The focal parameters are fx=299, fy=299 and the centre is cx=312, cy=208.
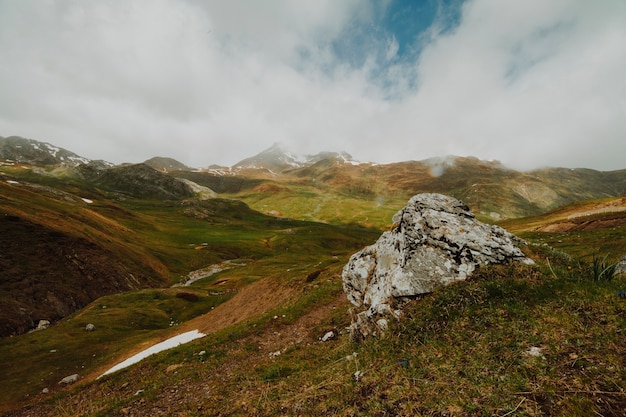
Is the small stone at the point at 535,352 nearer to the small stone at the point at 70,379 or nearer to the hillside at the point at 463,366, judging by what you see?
the hillside at the point at 463,366

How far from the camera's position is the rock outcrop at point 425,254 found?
1231cm

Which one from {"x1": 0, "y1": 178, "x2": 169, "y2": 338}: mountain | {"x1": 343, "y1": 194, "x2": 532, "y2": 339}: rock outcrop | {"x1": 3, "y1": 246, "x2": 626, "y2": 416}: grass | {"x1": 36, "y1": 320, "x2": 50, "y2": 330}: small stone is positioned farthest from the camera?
{"x1": 0, "y1": 178, "x2": 169, "y2": 338}: mountain

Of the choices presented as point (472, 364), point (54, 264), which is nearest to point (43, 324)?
point (54, 264)

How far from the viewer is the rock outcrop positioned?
12.3 m

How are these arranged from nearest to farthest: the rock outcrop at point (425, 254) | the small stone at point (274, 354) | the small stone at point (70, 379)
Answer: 1. the rock outcrop at point (425, 254)
2. the small stone at point (274, 354)
3. the small stone at point (70, 379)

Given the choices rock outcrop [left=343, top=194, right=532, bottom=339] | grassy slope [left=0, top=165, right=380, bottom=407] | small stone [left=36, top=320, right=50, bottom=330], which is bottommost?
small stone [left=36, top=320, right=50, bottom=330]

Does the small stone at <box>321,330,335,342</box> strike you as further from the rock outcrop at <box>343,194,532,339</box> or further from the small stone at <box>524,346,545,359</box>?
the small stone at <box>524,346,545,359</box>

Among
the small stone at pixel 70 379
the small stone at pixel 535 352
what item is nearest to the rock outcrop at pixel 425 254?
the small stone at pixel 535 352

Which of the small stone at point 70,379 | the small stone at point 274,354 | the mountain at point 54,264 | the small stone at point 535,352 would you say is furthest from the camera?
the mountain at point 54,264

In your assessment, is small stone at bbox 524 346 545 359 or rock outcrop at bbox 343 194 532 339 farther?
rock outcrop at bbox 343 194 532 339

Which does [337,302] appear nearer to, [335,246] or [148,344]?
[148,344]

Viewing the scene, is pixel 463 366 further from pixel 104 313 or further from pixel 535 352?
pixel 104 313

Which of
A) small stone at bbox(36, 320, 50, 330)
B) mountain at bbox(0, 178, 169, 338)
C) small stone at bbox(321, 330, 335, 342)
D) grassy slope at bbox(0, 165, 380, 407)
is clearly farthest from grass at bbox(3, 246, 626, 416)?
mountain at bbox(0, 178, 169, 338)

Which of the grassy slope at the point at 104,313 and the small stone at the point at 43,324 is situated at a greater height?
the grassy slope at the point at 104,313
